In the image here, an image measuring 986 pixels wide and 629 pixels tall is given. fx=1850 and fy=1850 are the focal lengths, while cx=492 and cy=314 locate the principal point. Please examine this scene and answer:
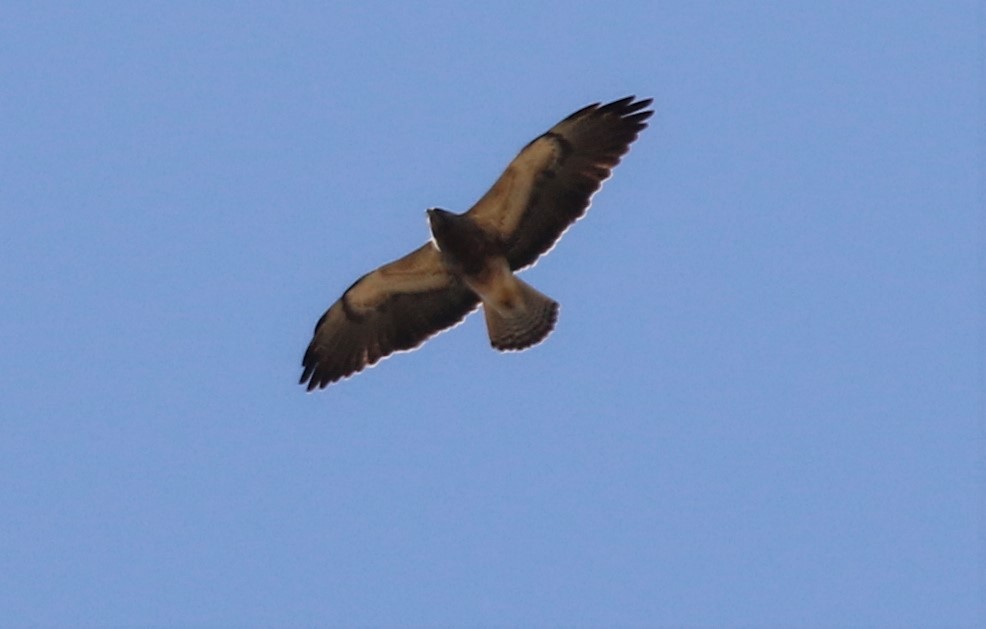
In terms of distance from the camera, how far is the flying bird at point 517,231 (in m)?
15.9

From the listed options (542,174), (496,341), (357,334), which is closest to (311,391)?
(357,334)

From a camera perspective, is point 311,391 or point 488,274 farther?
point 311,391

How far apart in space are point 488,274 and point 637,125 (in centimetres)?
183

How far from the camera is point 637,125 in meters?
16.0

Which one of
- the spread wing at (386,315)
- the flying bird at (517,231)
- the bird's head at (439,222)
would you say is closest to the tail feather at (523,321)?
the flying bird at (517,231)

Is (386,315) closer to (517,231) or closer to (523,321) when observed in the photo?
(523,321)

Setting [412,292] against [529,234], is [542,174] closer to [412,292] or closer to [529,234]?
[529,234]

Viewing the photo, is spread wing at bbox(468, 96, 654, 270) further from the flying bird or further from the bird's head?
the bird's head

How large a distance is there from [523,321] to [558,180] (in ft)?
4.25

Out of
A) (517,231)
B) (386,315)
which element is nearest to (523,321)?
(517,231)

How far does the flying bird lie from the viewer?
1588 cm

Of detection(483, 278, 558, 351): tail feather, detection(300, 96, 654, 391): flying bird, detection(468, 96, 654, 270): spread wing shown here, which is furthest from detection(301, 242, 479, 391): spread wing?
detection(468, 96, 654, 270): spread wing

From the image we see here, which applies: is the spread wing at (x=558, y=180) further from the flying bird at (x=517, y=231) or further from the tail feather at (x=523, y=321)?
the tail feather at (x=523, y=321)

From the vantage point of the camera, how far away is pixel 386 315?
16719mm
